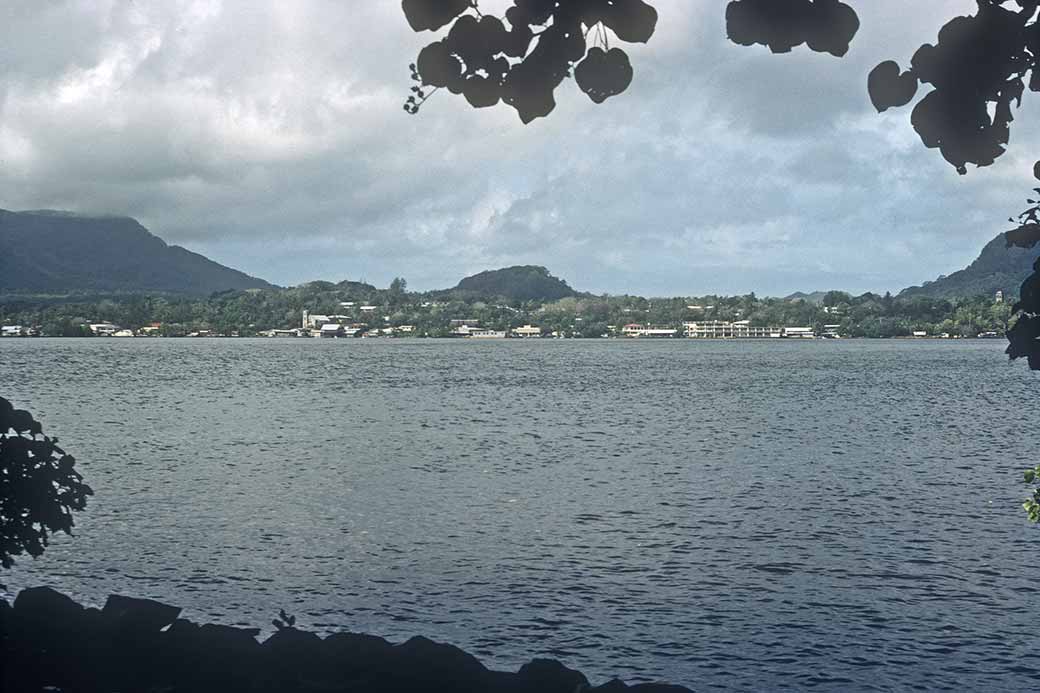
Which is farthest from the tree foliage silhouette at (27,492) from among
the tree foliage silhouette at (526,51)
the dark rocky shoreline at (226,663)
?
the tree foliage silhouette at (526,51)

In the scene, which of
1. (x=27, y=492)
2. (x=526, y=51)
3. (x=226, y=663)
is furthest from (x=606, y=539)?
(x=526, y=51)

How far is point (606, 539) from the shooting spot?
2772cm

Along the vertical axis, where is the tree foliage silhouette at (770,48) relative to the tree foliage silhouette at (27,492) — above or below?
above

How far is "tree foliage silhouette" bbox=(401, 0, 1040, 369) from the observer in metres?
4.55

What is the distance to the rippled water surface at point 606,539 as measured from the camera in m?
18.7

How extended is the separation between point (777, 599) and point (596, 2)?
19.1m

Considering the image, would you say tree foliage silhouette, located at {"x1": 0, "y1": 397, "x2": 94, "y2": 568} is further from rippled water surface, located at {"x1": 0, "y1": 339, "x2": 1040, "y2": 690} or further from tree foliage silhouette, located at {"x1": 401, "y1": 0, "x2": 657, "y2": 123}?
rippled water surface, located at {"x1": 0, "y1": 339, "x2": 1040, "y2": 690}

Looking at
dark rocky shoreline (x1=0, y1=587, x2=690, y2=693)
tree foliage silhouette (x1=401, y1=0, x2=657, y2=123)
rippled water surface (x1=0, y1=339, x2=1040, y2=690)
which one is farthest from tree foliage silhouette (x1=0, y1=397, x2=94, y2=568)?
rippled water surface (x1=0, y1=339, x2=1040, y2=690)

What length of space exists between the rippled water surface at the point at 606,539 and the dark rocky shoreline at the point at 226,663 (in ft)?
23.7

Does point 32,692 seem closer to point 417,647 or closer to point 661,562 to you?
point 417,647

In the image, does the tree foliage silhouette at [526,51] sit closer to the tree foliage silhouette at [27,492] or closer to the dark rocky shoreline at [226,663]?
the dark rocky shoreline at [226,663]

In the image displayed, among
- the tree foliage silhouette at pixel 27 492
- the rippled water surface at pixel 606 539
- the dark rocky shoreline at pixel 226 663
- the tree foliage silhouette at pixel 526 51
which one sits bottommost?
the rippled water surface at pixel 606 539

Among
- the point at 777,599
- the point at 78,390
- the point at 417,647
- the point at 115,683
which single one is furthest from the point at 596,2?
the point at 78,390

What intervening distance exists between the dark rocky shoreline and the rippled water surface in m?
7.23
